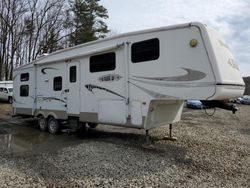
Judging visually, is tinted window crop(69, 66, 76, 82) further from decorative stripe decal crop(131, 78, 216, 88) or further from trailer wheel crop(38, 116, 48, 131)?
decorative stripe decal crop(131, 78, 216, 88)

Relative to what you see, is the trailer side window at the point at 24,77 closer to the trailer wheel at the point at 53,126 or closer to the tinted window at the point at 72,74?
the trailer wheel at the point at 53,126

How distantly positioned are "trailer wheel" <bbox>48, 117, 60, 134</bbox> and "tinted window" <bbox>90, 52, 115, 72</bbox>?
Result: 2951 mm

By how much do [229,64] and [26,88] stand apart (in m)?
8.66

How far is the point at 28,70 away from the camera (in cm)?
1147

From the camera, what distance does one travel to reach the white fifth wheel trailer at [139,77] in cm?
605

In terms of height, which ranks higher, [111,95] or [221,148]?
[111,95]

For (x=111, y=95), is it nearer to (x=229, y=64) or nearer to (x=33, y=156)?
(x=33, y=156)

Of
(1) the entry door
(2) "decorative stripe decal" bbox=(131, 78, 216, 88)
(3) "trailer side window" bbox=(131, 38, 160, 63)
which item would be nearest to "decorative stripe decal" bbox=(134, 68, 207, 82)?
(2) "decorative stripe decal" bbox=(131, 78, 216, 88)

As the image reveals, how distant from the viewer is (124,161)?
20.3 feet

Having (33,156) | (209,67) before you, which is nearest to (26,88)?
(33,156)

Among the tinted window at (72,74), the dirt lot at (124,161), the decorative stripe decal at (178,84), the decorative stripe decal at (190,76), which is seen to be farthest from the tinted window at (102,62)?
the dirt lot at (124,161)

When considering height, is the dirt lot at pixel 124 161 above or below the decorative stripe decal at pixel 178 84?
below

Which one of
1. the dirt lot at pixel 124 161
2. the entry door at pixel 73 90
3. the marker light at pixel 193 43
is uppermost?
the marker light at pixel 193 43

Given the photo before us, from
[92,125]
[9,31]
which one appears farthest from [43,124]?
[9,31]
